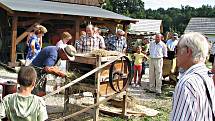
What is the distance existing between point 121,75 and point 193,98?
4.89 metres

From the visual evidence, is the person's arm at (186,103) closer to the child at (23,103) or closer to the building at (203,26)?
the child at (23,103)

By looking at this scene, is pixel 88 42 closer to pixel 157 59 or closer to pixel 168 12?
pixel 157 59

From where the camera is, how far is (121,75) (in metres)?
7.37

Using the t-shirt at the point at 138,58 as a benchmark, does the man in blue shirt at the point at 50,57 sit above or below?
above

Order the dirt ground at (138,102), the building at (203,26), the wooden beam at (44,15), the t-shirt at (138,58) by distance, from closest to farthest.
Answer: the dirt ground at (138,102) < the t-shirt at (138,58) < the wooden beam at (44,15) < the building at (203,26)

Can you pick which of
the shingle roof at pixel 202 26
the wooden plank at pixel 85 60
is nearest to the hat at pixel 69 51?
the wooden plank at pixel 85 60

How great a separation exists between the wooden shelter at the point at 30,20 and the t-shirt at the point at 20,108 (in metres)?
11.8

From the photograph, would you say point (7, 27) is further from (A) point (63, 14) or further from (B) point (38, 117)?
(B) point (38, 117)

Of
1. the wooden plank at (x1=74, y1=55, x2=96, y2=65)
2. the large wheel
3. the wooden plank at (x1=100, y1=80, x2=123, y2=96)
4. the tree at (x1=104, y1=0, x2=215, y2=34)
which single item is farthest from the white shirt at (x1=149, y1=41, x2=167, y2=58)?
the tree at (x1=104, y1=0, x2=215, y2=34)

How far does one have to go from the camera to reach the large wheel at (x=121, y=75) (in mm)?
6969

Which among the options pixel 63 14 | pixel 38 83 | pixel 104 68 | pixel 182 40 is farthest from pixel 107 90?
pixel 63 14

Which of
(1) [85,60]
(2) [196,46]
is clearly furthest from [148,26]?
(2) [196,46]

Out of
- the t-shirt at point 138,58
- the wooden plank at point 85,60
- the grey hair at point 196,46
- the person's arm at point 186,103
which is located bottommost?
the t-shirt at point 138,58

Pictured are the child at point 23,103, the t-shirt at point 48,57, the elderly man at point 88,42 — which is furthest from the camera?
the elderly man at point 88,42
